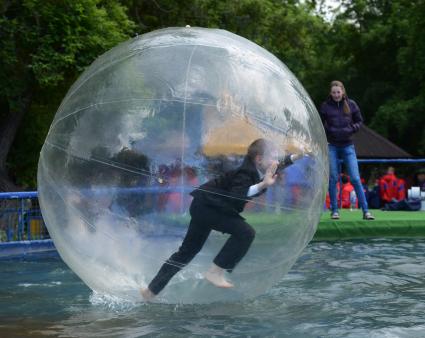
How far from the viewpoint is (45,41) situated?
13211 mm

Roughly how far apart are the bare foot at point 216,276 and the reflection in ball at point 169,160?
1.8 inches

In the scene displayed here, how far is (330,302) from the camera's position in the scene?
19.8 feet

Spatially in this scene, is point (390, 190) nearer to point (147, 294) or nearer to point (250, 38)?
point (250, 38)

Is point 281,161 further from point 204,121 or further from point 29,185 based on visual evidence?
point 29,185

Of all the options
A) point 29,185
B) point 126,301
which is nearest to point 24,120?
point 29,185

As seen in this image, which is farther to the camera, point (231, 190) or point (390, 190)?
point (390, 190)

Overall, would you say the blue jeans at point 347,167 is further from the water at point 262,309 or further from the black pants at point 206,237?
the black pants at point 206,237

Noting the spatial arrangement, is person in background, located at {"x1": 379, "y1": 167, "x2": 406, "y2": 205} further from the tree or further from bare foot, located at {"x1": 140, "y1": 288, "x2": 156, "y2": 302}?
bare foot, located at {"x1": 140, "y1": 288, "x2": 156, "y2": 302}

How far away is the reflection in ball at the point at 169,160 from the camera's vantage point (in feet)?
17.4

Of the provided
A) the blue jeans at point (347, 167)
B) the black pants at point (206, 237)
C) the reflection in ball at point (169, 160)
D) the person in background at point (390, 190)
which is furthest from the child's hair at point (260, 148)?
the person in background at point (390, 190)

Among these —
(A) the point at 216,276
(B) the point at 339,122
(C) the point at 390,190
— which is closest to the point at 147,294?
(A) the point at 216,276

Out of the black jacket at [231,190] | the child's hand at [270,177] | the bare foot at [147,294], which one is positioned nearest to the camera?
the black jacket at [231,190]

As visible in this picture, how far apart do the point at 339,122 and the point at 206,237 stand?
17.2 feet

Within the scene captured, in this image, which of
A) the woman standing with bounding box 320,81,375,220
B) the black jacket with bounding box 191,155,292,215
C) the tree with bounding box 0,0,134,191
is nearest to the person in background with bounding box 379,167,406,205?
the woman standing with bounding box 320,81,375,220
